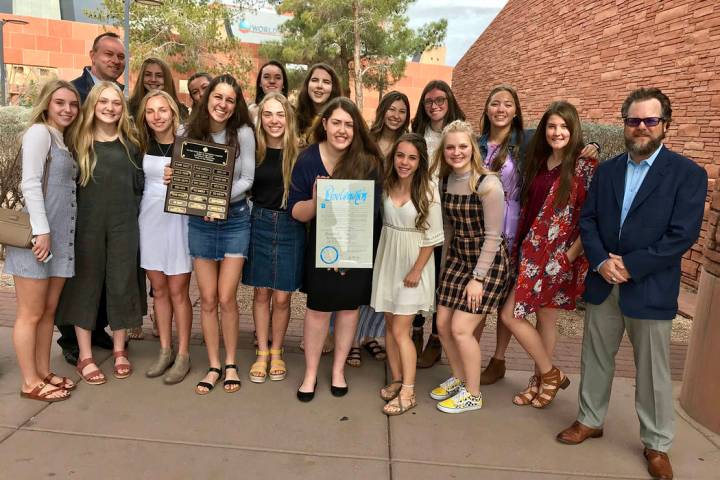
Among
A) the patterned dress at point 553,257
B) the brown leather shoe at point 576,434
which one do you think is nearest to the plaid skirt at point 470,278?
the patterned dress at point 553,257

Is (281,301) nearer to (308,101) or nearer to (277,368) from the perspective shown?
(277,368)

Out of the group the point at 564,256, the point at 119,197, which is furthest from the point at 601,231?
the point at 119,197

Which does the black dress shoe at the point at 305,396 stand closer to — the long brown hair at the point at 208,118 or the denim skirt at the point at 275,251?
the denim skirt at the point at 275,251

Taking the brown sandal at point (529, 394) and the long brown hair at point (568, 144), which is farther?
the brown sandal at point (529, 394)

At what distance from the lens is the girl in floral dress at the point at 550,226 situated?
3.41m

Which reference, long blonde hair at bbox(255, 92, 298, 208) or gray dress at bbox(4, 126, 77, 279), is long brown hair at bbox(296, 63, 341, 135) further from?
gray dress at bbox(4, 126, 77, 279)

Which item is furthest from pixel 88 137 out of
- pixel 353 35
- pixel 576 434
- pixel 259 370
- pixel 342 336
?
pixel 353 35

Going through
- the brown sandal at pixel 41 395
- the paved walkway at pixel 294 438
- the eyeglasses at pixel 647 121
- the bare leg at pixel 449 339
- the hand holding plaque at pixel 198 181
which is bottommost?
the paved walkway at pixel 294 438

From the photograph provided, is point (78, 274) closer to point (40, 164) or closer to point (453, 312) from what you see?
point (40, 164)

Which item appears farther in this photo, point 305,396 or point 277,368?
point 277,368

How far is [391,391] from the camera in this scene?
385 cm

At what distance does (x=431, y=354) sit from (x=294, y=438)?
1565 mm

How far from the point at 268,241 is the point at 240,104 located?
36.2 inches

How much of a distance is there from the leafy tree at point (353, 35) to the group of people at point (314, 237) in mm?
20758
